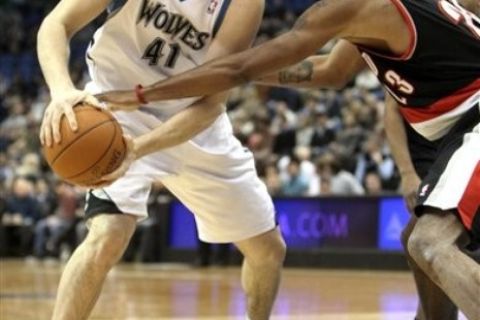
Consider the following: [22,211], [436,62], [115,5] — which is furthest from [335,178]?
[436,62]

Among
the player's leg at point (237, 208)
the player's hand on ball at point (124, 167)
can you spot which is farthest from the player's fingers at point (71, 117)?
the player's leg at point (237, 208)

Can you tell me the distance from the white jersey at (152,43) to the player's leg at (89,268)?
0.52m

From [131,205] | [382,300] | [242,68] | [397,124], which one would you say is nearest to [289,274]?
[382,300]

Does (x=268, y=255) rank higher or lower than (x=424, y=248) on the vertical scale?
lower

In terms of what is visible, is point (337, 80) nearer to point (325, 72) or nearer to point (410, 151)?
point (325, 72)

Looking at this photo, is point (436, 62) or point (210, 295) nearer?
point (436, 62)

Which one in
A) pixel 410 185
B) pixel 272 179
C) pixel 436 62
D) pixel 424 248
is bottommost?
pixel 272 179

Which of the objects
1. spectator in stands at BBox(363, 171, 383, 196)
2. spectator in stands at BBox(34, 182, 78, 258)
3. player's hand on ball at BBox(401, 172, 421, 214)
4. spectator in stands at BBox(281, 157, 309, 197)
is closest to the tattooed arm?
player's hand on ball at BBox(401, 172, 421, 214)

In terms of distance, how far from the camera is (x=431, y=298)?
5238 millimetres

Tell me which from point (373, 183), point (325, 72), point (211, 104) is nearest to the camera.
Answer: point (211, 104)

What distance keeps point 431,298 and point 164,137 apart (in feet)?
5.91

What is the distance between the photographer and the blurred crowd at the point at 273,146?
45.9 feet

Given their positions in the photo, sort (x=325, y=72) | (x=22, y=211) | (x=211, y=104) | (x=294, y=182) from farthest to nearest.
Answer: (x=22, y=211)
(x=294, y=182)
(x=325, y=72)
(x=211, y=104)

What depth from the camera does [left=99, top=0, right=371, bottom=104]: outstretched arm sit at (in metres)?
3.91
